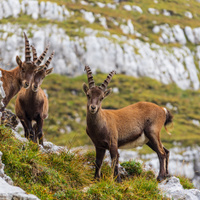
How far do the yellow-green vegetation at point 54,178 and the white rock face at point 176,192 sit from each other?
70cm

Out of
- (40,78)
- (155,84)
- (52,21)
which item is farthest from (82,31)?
(40,78)

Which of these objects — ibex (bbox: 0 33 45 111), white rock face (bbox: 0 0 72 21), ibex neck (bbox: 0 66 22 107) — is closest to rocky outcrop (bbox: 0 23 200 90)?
white rock face (bbox: 0 0 72 21)

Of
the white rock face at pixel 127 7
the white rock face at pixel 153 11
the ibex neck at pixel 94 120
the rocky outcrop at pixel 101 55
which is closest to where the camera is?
the ibex neck at pixel 94 120

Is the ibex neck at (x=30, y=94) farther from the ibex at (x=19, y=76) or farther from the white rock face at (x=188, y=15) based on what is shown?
the white rock face at (x=188, y=15)

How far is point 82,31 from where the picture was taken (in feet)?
415

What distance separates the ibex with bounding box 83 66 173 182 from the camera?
10.3 meters

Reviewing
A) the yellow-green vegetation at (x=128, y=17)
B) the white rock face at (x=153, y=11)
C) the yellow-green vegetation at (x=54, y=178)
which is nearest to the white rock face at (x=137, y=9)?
the yellow-green vegetation at (x=128, y=17)

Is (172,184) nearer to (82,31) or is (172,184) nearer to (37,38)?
(37,38)

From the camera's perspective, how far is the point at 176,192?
9789 millimetres

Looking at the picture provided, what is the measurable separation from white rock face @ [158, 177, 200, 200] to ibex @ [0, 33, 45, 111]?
643 cm

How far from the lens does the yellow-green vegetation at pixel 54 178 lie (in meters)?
7.43

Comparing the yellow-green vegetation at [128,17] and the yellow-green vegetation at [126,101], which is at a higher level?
the yellow-green vegetation at [128,17]

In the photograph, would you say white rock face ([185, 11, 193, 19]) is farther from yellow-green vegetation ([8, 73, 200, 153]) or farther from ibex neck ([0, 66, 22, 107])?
ibex neck ([0, 66, 22, 107])

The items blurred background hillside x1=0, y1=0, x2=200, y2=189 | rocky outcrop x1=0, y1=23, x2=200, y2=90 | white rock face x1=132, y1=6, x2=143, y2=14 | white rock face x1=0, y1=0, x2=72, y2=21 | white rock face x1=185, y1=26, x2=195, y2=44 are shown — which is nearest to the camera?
blurred background hillside x1=0, y1=0, x2=200, y2=189
